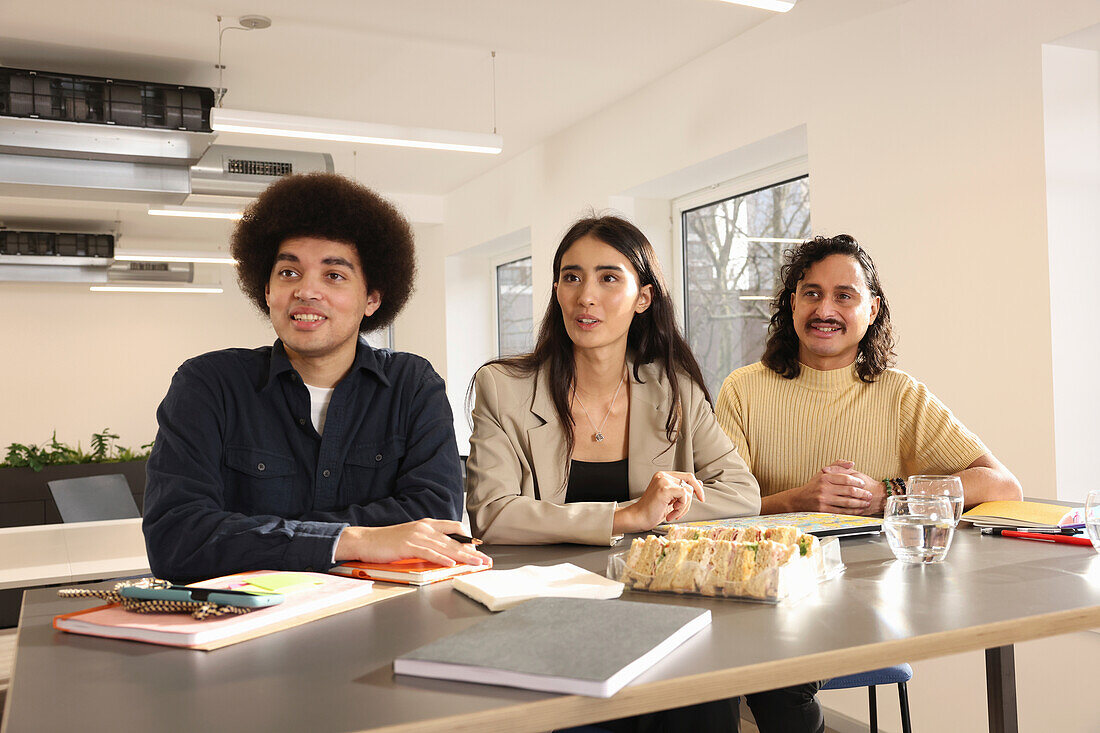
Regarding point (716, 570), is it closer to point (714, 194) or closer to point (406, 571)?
point (406, 571)

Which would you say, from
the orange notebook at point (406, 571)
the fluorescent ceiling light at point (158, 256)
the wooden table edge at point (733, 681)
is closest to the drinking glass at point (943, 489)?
the wooden table edge at point (733, 681)

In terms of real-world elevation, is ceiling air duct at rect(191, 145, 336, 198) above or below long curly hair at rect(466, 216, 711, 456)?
above

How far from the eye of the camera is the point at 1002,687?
157 centimetres

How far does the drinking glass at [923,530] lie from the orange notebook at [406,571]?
57cm

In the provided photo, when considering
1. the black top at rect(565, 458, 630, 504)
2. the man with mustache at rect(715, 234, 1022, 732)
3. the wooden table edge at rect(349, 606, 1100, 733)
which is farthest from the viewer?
the man with mustache at rect(715, 234, 1022, 732)

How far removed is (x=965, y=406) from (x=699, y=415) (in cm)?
179

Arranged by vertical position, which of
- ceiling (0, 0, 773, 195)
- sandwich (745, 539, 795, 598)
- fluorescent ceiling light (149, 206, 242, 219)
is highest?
ceiling (0, 0, 773, 195)

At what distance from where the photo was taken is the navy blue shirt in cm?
141

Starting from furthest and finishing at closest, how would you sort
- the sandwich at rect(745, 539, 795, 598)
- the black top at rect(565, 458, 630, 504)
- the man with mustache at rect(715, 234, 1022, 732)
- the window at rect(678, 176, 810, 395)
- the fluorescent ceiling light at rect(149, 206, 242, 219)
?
the fluorescent ceiling light at rect(149, 206, 242, 219)
the window at rect(678, 176, 810, 395)
the man with mustache at rect(715, 234, 1022, 732)
the black top at rect(565, 458, 630, 504)
the sandwich at rect(745, 539, 795, 598)

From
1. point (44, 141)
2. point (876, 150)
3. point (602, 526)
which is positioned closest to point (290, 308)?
point (602, 526)

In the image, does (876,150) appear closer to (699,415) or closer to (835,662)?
(699,415)

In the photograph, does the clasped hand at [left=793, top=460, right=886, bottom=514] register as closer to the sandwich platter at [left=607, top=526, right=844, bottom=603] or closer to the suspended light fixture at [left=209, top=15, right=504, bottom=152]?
the sandwich platter at [left=607, top=526, right=844, bottom=603]

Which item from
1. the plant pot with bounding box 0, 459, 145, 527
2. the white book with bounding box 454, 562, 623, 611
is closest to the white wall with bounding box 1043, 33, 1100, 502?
the white book with bounding box 454, 562, 623, 611

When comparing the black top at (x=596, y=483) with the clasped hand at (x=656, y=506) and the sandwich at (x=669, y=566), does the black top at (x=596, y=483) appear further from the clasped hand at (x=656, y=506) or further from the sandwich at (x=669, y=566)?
the sandwich at (x=669, y=566)
